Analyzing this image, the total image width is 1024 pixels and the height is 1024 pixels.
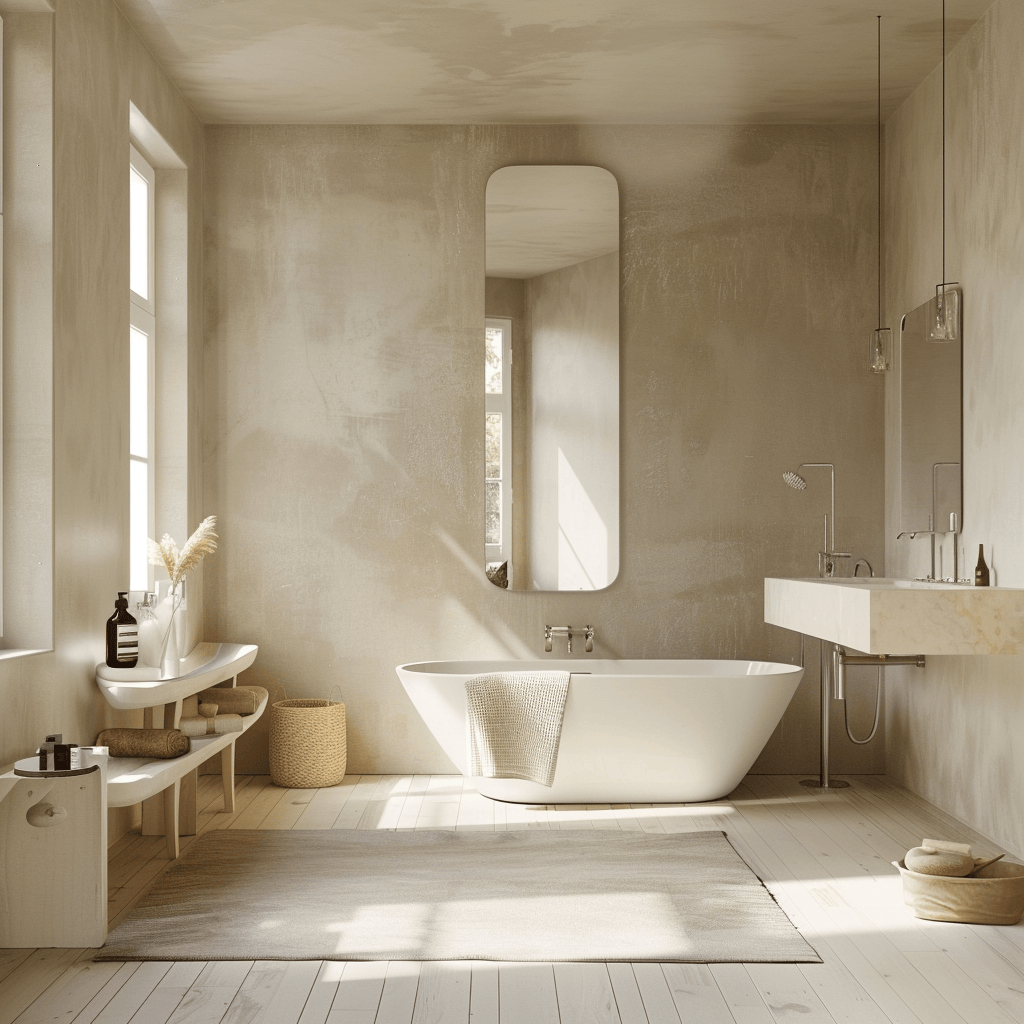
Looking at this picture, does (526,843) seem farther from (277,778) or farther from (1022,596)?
(1022,596)

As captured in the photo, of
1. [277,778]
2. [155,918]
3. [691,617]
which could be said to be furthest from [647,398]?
[155,918]

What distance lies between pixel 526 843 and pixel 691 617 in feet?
5.56

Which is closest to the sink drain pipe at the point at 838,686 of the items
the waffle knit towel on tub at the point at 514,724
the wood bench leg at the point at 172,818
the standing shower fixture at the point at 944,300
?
the waffle knit towel on tub at the point at 514,724

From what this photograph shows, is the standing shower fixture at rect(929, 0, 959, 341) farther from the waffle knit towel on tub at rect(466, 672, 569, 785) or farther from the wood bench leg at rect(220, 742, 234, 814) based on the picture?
the wood bench leg at rect(220, 742, 234, 814)

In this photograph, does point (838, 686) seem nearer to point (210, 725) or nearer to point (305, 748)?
point (305, 748)

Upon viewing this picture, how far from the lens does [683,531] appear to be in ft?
17.7

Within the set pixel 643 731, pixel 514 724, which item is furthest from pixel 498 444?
pixel 643 731

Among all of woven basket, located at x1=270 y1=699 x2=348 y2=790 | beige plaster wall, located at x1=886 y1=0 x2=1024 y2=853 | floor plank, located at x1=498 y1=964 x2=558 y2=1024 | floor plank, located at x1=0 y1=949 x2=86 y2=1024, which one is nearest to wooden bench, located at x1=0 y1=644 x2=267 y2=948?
floor plank, located at x1=0 y1=949 x2=86 y2=1024

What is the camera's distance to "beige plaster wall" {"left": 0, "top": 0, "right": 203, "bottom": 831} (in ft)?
11.3

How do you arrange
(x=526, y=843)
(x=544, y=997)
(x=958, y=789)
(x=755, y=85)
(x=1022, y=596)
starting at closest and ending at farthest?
1. (x=544, y=997)
2. (x=1022, y=596)
3. (x=526, y=843)
4. (x=958, y=789)
5. (x=755, y=85)

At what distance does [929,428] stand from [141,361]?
343cm

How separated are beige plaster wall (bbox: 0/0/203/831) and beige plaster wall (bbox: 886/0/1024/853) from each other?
3210 millimetres

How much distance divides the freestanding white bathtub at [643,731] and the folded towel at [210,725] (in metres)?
0.88

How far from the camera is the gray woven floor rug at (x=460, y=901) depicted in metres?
3.00
